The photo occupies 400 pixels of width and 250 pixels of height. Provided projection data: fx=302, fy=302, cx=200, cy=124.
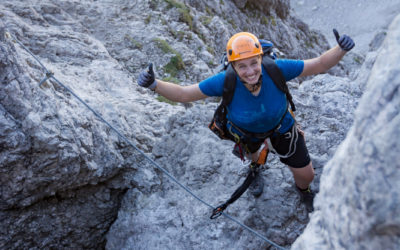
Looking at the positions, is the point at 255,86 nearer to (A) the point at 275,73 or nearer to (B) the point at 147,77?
(A) the point at 275,73

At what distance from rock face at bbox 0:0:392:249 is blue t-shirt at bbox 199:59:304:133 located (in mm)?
1625

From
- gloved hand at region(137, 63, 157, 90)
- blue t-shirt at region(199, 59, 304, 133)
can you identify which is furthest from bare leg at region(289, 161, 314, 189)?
gloved hand at region(137, 63, 157, 90)

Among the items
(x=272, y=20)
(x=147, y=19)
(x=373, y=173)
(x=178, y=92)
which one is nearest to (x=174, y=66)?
(x=147, y=19)

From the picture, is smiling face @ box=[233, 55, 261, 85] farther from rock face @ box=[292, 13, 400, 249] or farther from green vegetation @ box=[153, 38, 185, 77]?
green vegetation @ box=[153, 38, 185, 77]

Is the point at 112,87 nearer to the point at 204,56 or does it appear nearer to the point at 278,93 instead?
the point at 278,93

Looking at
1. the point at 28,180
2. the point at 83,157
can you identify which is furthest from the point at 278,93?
the point at 28,180

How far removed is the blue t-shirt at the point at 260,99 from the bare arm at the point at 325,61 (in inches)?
4.3

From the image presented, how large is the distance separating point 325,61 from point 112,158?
3.82 m

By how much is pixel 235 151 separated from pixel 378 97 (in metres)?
3.56

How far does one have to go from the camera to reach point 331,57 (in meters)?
4.19

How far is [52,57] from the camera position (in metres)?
7.36

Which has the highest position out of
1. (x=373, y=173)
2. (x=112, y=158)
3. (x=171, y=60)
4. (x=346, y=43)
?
(x=373, y=173)

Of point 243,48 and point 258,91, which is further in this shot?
point 258,91

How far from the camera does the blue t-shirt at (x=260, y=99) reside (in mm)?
4215
